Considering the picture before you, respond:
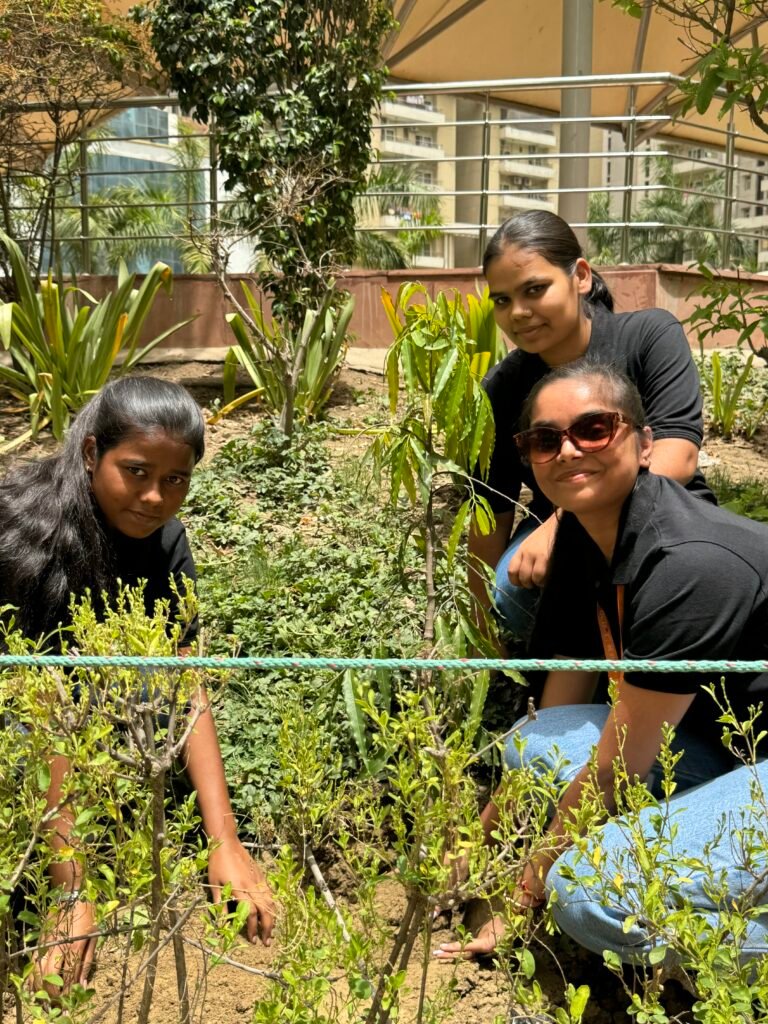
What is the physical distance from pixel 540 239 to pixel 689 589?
1.13m

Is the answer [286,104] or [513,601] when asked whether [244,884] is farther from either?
[286,104]

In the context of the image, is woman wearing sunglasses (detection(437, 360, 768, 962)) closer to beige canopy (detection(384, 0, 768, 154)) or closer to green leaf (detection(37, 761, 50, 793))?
green leaf (detection(37, 761, 50, 793))

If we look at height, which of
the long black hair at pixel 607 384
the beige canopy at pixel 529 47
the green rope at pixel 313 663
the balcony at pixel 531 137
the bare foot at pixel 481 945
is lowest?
the bare foot at pixel 481 945

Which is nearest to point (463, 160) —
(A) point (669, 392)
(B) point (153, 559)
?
(A) point (669, 392)

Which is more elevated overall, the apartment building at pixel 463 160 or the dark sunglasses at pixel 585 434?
the apartment building at pixel 463 160

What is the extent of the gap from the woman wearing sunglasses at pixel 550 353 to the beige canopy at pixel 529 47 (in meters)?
8.51

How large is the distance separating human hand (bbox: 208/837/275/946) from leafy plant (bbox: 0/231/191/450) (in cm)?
357

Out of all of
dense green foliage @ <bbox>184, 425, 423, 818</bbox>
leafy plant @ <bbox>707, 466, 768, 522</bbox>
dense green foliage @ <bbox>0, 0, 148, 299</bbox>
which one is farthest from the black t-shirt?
dense green foliage @ <bbox>0, 0, 148, 299</bbox>

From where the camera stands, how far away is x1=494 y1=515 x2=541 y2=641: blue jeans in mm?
2730

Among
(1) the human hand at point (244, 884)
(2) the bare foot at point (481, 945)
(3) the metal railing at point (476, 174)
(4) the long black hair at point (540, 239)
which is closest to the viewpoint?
(1) the human hand at point (244, 884)

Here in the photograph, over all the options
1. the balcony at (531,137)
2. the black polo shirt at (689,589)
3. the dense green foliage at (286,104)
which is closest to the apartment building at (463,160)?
the balcony at (531,137)

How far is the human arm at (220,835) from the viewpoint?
1946 millimetres

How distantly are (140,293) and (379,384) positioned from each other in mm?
1561

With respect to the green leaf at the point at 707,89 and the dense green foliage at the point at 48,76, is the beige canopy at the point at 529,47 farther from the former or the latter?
the green leaf at the point at 707,89
